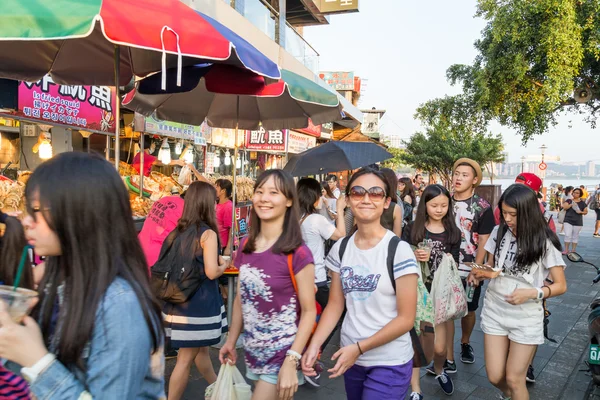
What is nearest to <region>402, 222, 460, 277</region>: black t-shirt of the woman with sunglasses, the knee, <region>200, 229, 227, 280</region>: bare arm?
the knee

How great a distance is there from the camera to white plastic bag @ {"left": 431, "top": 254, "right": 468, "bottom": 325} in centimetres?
370

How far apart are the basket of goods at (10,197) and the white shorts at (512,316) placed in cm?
513

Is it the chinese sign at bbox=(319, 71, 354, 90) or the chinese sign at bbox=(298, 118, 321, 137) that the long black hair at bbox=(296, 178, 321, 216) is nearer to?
the chinese sign at bbox=(298, 118, 321, 137)

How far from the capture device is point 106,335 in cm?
120

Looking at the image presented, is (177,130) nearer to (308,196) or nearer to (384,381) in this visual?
(308,196)

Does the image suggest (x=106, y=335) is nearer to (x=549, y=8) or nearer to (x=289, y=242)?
(x=289, y=242)

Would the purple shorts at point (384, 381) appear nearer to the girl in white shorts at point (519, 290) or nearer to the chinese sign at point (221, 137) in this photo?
the girl in white shorts at point (519, 290)

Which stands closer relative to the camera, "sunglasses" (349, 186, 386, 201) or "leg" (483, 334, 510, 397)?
"sunglasses" (349, 186, 386, 201)

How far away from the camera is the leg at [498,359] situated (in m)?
3.11

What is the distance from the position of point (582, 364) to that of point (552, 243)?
277 centimetres

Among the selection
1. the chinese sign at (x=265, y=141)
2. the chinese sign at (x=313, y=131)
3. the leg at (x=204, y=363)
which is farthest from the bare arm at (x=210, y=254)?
the chinese sign at (x=313, y=131)

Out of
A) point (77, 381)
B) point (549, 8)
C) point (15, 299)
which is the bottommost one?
point (77, 381)

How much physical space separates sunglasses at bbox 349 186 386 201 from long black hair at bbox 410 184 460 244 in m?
1.70

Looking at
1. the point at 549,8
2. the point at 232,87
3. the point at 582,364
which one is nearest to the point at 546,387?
the point at 582,364
